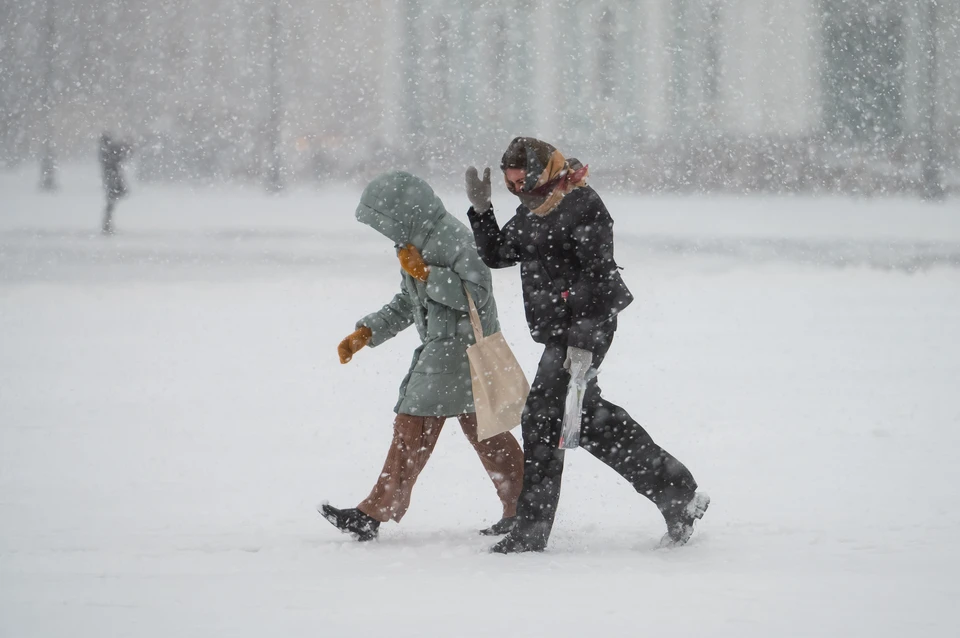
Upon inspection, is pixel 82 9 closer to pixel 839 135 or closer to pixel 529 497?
pixel 839 135

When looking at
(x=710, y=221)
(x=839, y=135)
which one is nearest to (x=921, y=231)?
(x=710, y=221)

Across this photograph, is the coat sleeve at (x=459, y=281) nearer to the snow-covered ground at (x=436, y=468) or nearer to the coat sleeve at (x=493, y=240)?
the coat sleeve at (x=493, y=240)

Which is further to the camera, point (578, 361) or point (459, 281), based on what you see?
point (459, 281)

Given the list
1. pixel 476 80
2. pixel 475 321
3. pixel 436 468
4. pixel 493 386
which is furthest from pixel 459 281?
pixel 476 80

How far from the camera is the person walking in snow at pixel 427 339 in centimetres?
394

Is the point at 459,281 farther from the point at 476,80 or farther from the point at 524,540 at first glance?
the point at 476,80

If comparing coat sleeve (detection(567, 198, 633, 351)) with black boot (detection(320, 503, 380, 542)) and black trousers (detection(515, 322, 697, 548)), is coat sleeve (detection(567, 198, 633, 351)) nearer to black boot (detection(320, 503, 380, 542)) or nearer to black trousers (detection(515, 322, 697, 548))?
black trousers (detection(515, 322, 697, 548))

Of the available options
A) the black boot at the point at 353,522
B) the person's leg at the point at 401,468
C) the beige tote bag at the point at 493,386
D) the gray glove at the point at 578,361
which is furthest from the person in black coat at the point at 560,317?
the black boot at the point at 353,522

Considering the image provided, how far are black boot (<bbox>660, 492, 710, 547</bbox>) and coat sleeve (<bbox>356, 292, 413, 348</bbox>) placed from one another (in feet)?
3.73

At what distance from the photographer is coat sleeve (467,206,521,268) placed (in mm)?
3785

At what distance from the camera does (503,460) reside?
13.4 ft

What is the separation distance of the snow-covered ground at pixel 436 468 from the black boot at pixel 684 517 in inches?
2.1

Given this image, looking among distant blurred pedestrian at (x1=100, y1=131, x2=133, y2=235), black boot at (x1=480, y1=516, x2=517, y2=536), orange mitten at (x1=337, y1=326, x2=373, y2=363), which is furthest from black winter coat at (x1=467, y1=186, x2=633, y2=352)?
distant blurred pedestrian at (x1=100, y1=131, x2=133, y2=235)

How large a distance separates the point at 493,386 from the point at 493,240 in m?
0.49
